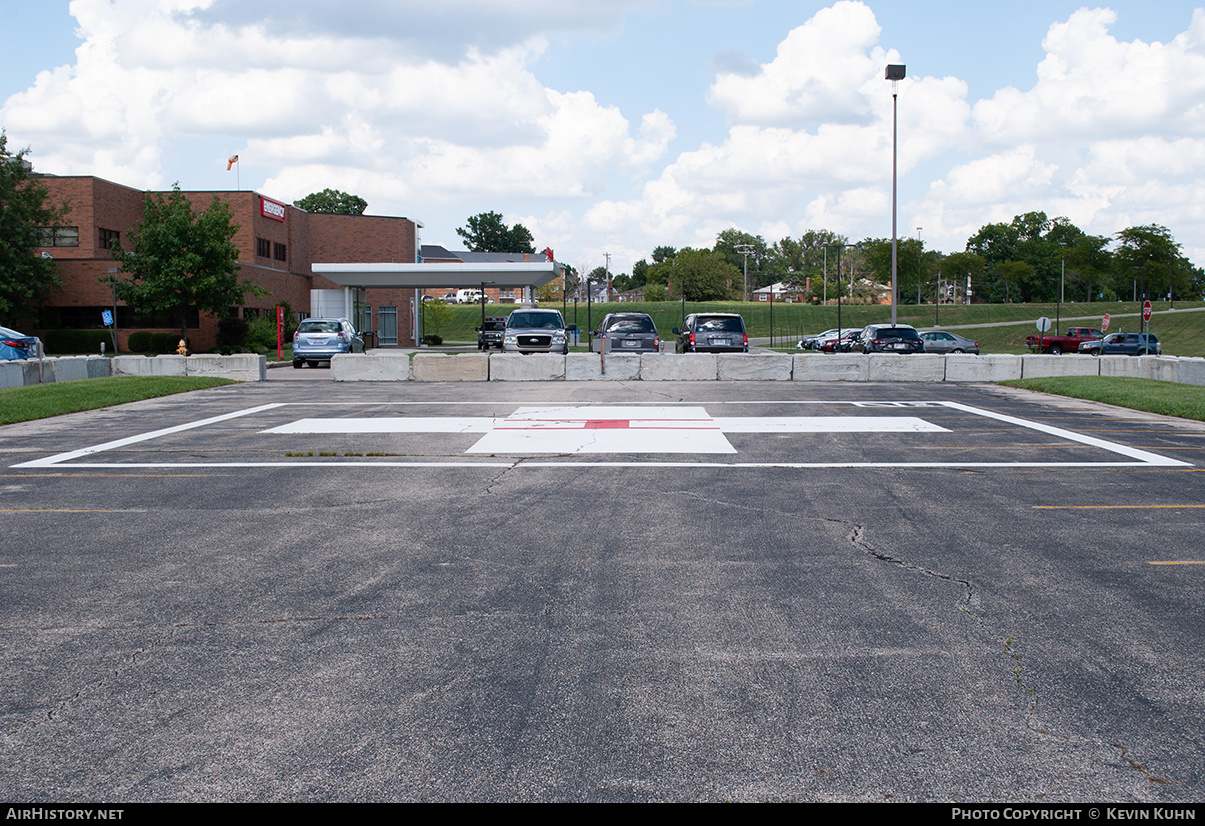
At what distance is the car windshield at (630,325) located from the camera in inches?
1141

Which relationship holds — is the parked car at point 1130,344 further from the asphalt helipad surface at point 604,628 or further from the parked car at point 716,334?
the asphalt helipad surface at point 604,628

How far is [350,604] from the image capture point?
5.31 meters

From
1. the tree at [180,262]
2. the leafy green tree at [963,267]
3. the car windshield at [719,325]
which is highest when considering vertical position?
the leafy green tree at [963,267]

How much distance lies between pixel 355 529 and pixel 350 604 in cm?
196

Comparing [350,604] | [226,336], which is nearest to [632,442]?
[350,604]

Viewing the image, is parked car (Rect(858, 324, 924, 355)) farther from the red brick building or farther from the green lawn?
the green lawn

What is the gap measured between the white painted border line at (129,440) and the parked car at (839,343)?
39.9 meters

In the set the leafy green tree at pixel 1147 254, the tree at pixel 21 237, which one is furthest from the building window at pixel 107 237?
the leafy green tree at pixel 1147 254

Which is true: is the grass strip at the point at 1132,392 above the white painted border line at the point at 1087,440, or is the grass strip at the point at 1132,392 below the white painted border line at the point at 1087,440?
above

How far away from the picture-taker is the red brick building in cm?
4556

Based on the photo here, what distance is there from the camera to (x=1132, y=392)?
17062mm

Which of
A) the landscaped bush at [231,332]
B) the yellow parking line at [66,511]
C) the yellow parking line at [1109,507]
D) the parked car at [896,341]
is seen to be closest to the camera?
the yellow parking line at [66,511]

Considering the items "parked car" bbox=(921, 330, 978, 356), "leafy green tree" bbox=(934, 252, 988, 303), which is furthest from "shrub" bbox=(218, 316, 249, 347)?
"leafy green tree" bbox=(934, 252, 988, 303)

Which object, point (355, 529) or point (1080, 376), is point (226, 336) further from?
point (355, 529)
